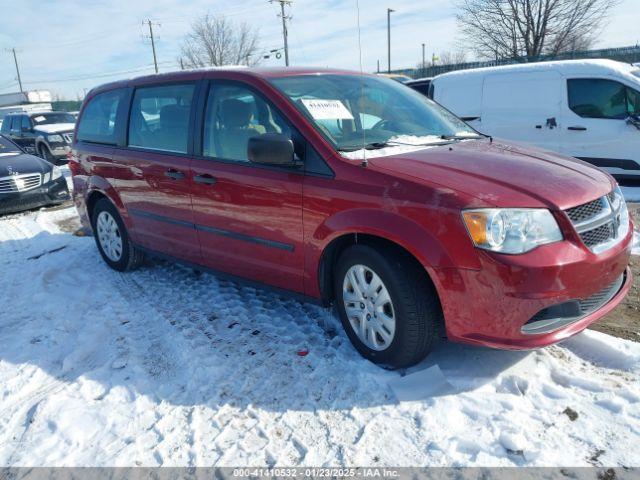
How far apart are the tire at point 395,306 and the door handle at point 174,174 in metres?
1.56

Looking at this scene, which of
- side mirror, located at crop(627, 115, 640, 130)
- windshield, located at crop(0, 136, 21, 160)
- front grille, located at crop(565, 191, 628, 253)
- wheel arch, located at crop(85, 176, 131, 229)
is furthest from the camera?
windshield, located at crop(0, 136, 21, 160)

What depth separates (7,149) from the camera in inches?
365

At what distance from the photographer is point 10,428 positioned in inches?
107

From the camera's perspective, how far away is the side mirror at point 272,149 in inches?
117

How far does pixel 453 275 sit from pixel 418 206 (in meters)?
0.40

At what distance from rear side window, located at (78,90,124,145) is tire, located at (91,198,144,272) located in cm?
65

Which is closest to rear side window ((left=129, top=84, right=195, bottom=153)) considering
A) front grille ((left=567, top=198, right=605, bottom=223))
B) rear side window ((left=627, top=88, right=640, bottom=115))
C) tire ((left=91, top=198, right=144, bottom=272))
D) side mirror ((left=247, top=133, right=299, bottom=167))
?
tire ((left=91, top=198, right=144, bottom=272))

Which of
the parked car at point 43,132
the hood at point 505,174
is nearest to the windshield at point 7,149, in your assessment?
the parked car at point 43,132

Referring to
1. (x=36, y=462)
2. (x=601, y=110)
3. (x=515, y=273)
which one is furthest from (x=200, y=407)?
(x=601, y=110)

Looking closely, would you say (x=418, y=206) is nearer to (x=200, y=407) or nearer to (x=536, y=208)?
(x=536, y=208)

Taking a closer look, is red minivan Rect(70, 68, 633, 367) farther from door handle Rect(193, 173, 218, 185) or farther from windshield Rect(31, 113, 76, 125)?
windshield Rect(31, 113, 76, 125)

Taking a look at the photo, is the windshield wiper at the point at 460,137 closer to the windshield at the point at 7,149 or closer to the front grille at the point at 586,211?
the front grille at the point at 586,211

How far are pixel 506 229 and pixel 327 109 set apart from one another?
147 cm

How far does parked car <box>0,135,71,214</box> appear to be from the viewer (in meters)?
8.23
